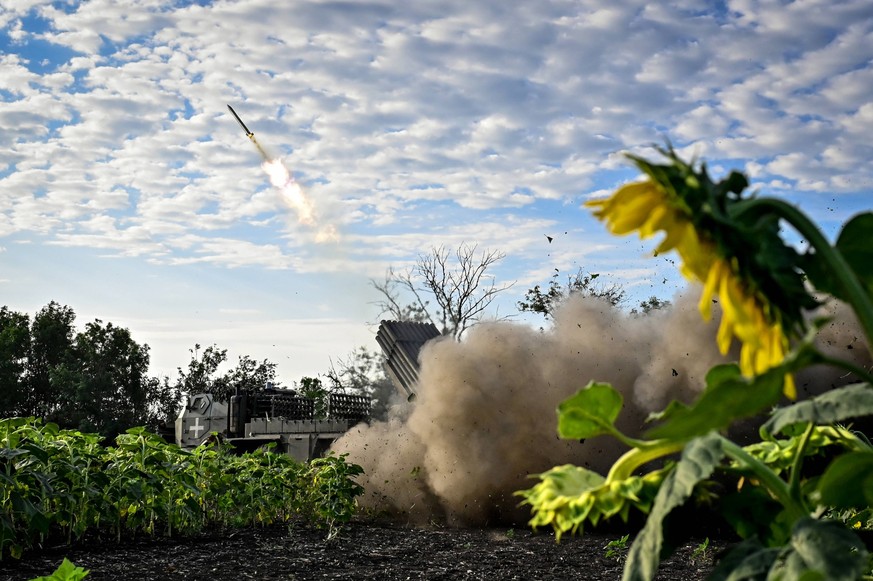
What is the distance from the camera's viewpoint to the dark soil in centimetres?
623

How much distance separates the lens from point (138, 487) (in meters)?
7.48

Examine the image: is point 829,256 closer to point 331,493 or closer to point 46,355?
point 331,493

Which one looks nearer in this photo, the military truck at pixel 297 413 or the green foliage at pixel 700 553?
the green foliage at pixel 700 553

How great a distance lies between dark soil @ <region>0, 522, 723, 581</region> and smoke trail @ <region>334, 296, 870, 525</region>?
2124mm

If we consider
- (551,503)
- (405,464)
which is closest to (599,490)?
(551,503)

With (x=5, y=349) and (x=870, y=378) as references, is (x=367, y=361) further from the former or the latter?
(x=870, y=378)

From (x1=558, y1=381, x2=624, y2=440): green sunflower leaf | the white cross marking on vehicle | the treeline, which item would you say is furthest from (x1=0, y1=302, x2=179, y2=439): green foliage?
(x1=558, y1=381, x2=624, y2=440): green sunflower leaf

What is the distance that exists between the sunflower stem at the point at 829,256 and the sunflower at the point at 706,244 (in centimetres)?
4

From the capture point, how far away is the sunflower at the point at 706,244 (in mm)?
811

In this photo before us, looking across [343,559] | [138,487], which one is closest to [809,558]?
[343,559]

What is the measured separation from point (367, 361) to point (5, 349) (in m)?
18.6

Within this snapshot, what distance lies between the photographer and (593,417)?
1.15 metres

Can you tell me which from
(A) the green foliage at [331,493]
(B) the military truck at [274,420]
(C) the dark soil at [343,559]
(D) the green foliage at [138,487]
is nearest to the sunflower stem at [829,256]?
(C) the dark soil at [343,559]

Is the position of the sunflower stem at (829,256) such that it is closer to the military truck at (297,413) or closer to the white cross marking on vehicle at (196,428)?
the military truck at (297,413)
